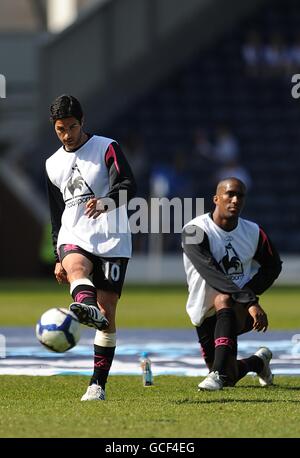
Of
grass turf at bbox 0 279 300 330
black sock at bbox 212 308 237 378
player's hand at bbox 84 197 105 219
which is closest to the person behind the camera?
player's hand at bbox 84 197 105 219

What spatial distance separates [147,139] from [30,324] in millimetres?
16257

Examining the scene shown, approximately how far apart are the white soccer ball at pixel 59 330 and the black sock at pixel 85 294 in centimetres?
14

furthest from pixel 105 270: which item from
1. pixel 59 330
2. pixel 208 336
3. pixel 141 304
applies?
pixel 141 304

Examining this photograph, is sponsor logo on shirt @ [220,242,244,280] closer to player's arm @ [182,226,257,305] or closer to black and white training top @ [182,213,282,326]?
black and white training top @ [182,213,282,326]

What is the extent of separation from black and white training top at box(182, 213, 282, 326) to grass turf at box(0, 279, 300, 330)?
20.7 ft

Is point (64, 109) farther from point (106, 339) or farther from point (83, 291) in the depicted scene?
point (106, 339)

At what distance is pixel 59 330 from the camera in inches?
344

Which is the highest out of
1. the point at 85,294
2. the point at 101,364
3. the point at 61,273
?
the point at 61,273

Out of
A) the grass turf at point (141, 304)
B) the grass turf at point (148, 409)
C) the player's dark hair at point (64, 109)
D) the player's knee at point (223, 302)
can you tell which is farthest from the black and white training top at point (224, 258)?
the grass turf at point (141, 304)

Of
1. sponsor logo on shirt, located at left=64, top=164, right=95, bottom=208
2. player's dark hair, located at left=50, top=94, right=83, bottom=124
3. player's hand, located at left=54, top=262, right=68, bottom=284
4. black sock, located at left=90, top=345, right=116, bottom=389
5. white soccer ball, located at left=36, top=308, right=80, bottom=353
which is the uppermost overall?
player's dark hair, located at left=50, top=94, right=83, bottom=124

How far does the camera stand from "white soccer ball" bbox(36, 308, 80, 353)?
876cm

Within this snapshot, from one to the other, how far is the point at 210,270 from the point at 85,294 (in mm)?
1490

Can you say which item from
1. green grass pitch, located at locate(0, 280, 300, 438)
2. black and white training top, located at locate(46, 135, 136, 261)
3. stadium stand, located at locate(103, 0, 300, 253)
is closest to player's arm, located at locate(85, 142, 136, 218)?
black and white training top, located at locate(46, 135, 136, 261)

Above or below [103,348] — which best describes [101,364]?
below
